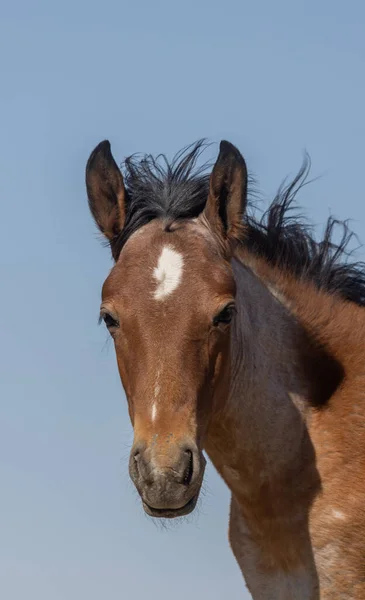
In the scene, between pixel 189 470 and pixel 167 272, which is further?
pixel 167 272

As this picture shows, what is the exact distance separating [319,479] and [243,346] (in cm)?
97

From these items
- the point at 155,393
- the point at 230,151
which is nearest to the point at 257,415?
the point at 155,393

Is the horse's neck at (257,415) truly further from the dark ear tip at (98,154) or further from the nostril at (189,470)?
the dark ear tip at (98,154)

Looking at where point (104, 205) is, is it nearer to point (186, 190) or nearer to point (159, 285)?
point (186, 190)

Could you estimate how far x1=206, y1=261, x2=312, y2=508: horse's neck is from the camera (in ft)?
25.1

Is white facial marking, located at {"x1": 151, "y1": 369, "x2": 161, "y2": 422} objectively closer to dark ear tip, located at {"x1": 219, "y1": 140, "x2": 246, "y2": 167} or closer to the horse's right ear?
the horse's right ear

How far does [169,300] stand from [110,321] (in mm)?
448

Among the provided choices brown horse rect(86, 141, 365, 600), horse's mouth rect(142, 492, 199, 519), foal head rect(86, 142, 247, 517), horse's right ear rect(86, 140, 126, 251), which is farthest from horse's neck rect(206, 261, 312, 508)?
horse's mouth rect(142, 492, 199, 519)

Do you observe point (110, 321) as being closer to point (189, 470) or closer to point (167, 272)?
point (167, 272)

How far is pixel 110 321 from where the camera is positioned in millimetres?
7246

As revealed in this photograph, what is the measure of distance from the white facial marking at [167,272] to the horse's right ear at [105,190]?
638 mm

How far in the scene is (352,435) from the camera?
7672mm

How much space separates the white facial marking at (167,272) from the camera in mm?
7059

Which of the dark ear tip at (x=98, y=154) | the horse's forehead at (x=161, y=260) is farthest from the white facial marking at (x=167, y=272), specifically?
the dark ear tip at (x=98, y=154)
